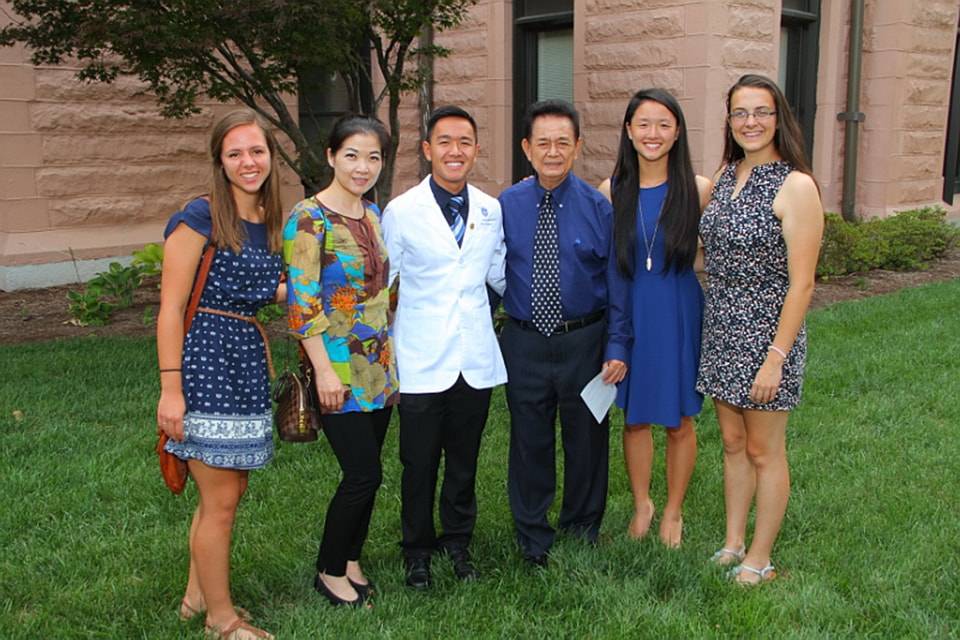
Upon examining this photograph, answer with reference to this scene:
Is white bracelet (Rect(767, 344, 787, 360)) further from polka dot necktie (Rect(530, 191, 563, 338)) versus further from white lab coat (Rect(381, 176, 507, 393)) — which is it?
white lab coat (Rect(381, 176, 507, 393))

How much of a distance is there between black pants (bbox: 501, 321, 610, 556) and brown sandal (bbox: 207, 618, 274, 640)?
120cm

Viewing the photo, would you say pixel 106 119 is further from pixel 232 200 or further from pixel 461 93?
pixel 232 200

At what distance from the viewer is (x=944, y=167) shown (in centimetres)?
1424

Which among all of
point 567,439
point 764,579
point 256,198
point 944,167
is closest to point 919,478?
Result: point 764,579

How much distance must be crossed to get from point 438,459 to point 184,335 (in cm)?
122

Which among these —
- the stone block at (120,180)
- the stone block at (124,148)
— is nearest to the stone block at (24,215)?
the stone block at (120,180)

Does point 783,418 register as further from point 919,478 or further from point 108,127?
point 108,127

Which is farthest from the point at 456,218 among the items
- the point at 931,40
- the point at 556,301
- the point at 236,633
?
the point at 931,40

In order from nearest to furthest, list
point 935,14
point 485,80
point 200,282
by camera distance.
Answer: point 200,282, point 485,80, point 935,14

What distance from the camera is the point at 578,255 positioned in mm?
3828

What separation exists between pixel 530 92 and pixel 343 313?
8.42 meters

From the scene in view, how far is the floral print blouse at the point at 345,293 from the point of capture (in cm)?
329

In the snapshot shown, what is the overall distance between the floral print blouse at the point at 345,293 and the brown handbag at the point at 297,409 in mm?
113

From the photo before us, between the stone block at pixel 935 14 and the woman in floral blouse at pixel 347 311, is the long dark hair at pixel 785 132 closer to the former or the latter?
the woman in floral blouse at pixel 347 311
